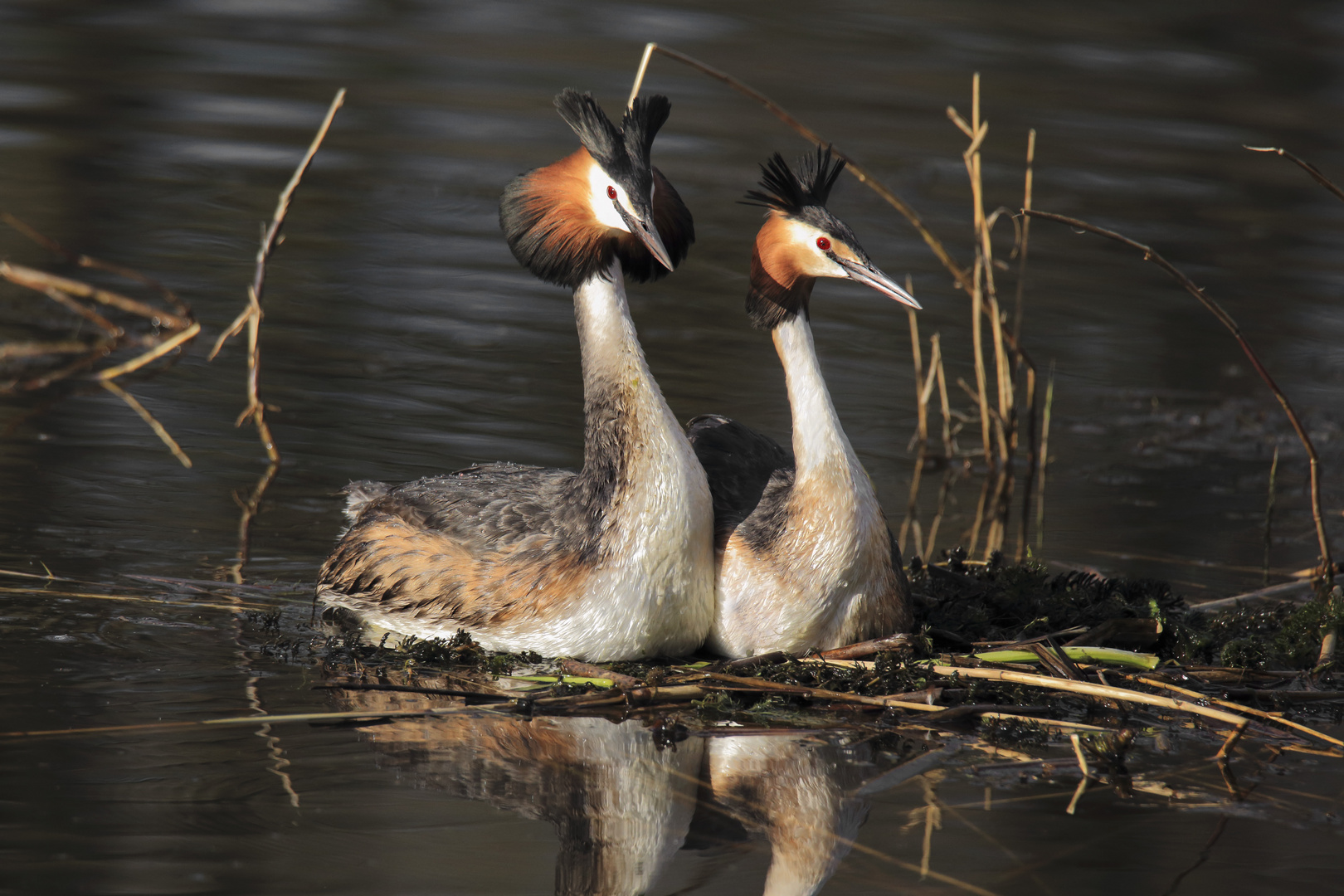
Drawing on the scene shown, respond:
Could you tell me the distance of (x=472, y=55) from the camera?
811 inches

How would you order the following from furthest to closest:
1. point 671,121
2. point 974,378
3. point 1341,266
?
point 671,121 < point 1341,266 < point 974,378

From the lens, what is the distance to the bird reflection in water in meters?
4.97

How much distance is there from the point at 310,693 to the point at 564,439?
12.2 ft

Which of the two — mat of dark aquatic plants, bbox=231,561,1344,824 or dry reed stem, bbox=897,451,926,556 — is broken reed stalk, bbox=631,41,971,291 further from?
mat of dark aquatic plants, bbox=231,561,1344,824

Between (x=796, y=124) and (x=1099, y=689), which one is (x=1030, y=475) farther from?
(x=1099, y=689)

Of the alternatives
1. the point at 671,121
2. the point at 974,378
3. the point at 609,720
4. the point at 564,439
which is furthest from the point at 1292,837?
the point at 671,121

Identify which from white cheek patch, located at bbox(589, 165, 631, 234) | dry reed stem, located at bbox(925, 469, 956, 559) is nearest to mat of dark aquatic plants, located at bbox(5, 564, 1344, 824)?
dry reed stem, located at bbox(925, 469, 956, 559)

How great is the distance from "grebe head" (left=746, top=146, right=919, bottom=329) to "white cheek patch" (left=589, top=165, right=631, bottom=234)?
1.77ft

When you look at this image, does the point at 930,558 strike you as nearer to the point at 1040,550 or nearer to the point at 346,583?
the point at 1040,550

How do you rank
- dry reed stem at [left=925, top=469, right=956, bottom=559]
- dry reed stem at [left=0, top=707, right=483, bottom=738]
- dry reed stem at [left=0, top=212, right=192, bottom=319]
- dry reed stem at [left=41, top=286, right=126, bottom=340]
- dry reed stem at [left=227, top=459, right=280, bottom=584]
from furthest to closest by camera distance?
dry reed stem at [left=41, top=286, right=126, bottom=340], dry reed stem at [left=0, top=212, right=192, bottom=319], dry reed stem at [left=925, top=469, right=956, bottom=559], dry reed stem at [left=227, top=459, right=280, bottom=584], dry reed stem at [left=0, top=707, right=483, bottom=738]

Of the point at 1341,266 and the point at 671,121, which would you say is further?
the point at 671,121

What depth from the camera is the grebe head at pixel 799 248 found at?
6758 millimetres

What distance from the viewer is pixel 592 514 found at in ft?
22.3

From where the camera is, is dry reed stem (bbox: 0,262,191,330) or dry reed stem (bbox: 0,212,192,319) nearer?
dry reed stem (bbox: 0,212,192,319)
